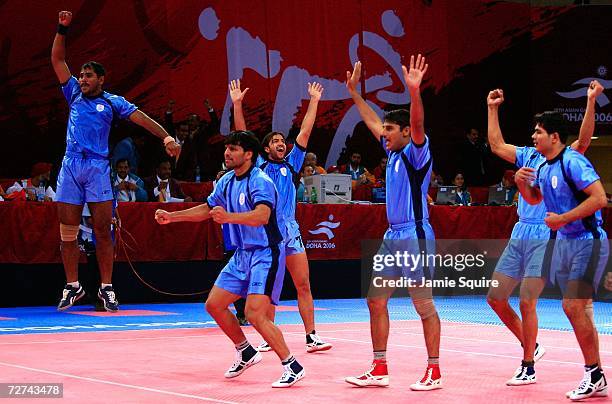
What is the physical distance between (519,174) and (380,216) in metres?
10.5

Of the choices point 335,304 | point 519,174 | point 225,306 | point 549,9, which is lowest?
point 335,304

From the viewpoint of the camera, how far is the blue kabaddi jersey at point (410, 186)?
784 cm

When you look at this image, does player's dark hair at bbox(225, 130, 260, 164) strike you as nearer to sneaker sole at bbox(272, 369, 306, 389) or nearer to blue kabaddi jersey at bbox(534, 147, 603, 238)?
sneaker sole at bbox(272, 369, 306, 389)

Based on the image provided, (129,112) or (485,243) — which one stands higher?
(129,112)

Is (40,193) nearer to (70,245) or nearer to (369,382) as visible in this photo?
(70,245)

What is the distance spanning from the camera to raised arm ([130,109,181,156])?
1085 cm

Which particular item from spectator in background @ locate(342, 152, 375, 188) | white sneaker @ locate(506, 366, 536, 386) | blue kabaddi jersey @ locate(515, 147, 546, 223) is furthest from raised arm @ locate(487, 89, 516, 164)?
spectator in background @ locate(342, 152, 375, 188)

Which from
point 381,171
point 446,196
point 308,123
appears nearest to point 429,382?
point 308,123

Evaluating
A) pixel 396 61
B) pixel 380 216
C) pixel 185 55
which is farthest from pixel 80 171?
pixel 396 61

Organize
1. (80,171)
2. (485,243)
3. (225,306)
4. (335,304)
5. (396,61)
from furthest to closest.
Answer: (396,61) → (485,243) → (335,304) → (80,171) → (225,306)

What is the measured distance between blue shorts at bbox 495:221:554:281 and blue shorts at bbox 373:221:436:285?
97 centimetres

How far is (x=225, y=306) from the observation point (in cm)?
802

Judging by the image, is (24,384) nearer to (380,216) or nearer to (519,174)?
(519,174)

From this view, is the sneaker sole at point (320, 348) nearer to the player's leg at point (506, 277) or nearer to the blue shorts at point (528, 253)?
the player's leg at point (506, 277)
